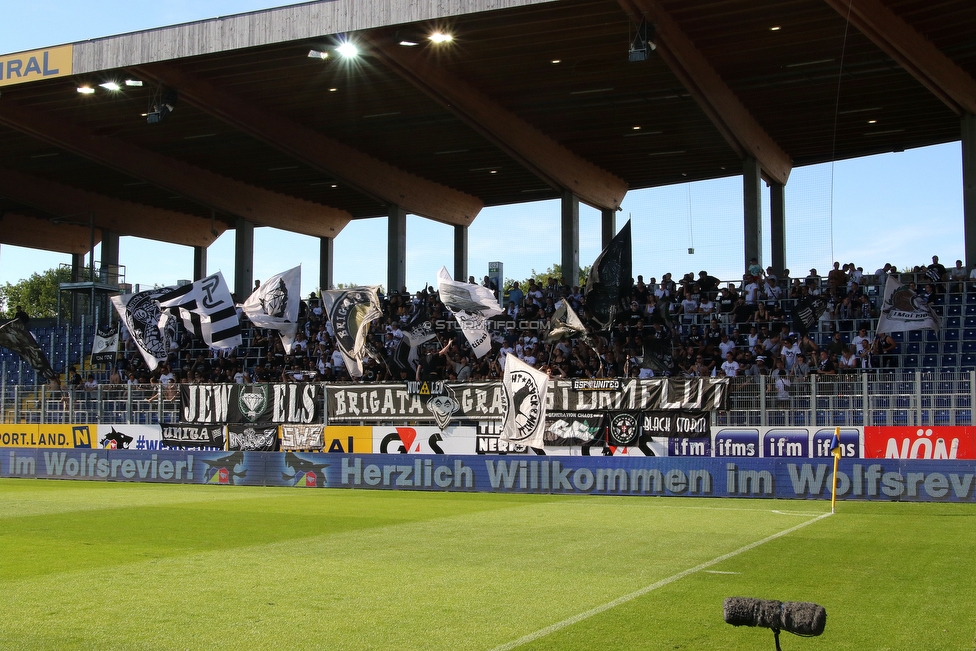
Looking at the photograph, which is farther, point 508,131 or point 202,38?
point 508,131

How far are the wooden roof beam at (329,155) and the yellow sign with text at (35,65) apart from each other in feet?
8.47

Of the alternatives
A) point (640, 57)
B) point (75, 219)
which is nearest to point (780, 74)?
point (640, 57)

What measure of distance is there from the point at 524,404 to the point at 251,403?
9.62 m

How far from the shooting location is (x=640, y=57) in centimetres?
2605

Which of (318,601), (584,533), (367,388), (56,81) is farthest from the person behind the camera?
(56,81)

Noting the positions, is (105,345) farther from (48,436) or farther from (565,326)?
(565,326)

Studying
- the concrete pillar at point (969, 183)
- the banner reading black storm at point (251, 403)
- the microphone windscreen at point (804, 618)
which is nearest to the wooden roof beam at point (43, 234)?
the banner reading black storm at point (251, 403)

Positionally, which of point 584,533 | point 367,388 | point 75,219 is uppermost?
point 75,219

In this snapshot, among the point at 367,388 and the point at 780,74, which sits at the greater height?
the point at 780,74

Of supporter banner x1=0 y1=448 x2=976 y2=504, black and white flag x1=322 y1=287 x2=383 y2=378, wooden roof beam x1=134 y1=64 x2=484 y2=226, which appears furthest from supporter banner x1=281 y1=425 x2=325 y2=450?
wooden roof beam x1=134 y1=64 x2=484 y2=226

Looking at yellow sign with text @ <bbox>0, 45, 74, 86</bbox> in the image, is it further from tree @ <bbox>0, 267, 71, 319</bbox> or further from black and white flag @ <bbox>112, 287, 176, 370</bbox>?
tree @ <bbox>0, 267, 71, 319</bbox>

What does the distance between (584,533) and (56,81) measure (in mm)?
25456

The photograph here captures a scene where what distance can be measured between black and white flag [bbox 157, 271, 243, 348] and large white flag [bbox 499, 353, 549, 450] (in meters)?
10.2

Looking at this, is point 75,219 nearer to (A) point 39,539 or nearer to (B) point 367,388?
(B) point 367,388
